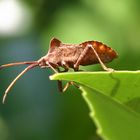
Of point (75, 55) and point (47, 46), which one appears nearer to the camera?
point (75, 55)

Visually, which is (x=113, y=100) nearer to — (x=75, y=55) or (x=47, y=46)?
(x=75, y=55)

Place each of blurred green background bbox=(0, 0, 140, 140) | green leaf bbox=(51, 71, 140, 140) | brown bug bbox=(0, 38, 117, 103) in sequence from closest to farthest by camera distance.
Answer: green leaf bbox=(51, 71, 140, 140) → brown bug bbox=(0, 38, 117, 103) → blurred green background bbox=(0, 0, 140, 140)

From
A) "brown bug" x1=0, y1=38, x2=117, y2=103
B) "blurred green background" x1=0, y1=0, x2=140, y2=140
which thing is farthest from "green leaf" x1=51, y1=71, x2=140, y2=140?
"blurred green background" x1=0, y1=0, x2=140, y2=140

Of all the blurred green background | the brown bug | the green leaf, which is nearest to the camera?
the green leaf

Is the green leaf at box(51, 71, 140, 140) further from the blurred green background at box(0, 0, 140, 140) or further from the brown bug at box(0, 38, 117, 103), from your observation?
the blurred green background at box(0, 0, 140, 140)

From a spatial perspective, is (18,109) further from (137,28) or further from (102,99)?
(102,99)

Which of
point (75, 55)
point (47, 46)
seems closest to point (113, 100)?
point (75, 55)
